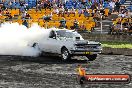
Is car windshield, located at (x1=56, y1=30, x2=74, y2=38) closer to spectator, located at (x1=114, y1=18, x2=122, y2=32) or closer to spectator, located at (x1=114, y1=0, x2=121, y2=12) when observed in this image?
spectator, located at (x1=114, y1=18, x2=122, y2=32)

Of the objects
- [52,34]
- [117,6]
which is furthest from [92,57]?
[117,6]

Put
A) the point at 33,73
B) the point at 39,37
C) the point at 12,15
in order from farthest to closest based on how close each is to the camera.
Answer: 1. the point at 12,15
2. the point at 39,37
3. the point at 33,73

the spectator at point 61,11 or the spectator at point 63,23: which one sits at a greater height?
the spectator at point 61,11

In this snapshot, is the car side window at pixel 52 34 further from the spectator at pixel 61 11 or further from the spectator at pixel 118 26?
the spectator at pixel 61 11

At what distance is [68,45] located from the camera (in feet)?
64.5

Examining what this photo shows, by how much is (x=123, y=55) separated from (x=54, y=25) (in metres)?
8.42

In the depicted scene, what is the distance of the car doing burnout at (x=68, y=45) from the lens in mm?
19469

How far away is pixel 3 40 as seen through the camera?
25.0 metres

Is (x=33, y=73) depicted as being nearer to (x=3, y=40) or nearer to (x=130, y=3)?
(x=3, y=40)

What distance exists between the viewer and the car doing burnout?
19469mm

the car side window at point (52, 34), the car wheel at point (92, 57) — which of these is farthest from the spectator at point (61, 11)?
the car wheel at point (92, 57)

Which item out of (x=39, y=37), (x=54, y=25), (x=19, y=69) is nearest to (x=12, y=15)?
(x=54, y=25)

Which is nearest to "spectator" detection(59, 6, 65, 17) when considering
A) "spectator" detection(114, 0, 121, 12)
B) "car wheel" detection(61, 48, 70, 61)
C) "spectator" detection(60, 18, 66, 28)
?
"spectator" detection(60, 18, 66, 28)

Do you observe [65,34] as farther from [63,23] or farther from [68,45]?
[63,23]
